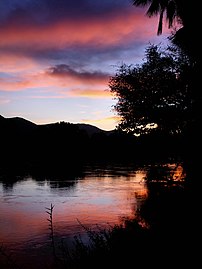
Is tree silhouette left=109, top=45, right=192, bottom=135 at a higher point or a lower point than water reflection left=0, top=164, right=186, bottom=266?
higher

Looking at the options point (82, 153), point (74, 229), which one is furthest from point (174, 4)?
point (82, 153)

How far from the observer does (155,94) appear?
2675 centimetres

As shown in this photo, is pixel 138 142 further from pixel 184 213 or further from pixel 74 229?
pixel 184 213

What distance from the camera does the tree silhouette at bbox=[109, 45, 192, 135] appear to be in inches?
941

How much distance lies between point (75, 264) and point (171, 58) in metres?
23.1

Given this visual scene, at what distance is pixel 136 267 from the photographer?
652 centimetres

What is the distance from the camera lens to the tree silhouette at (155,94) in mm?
23906

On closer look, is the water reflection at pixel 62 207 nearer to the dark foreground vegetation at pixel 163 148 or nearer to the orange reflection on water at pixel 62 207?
the orange reflection on water at pixel 62 207

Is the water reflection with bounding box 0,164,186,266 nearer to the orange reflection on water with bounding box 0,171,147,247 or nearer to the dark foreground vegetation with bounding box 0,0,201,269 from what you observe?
the orange reflection on water with bounding box 0,171,147,247

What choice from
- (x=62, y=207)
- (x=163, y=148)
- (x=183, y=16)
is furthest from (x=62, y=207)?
(x=183, y=16)

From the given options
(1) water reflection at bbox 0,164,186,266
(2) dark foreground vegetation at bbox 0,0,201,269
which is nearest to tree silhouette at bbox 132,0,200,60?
(2) dark foreground vegetation at bbox 0,0,201,269

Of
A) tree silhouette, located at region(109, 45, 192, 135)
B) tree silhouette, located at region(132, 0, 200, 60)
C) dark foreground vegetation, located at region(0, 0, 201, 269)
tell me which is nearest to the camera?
dark foreground vegetation, located at region(0, 0, 201, 269)

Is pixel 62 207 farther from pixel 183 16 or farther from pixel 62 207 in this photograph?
pixel 183 16

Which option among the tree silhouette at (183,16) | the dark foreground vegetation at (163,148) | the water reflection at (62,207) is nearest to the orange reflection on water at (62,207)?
the water reflection at (62,207)
